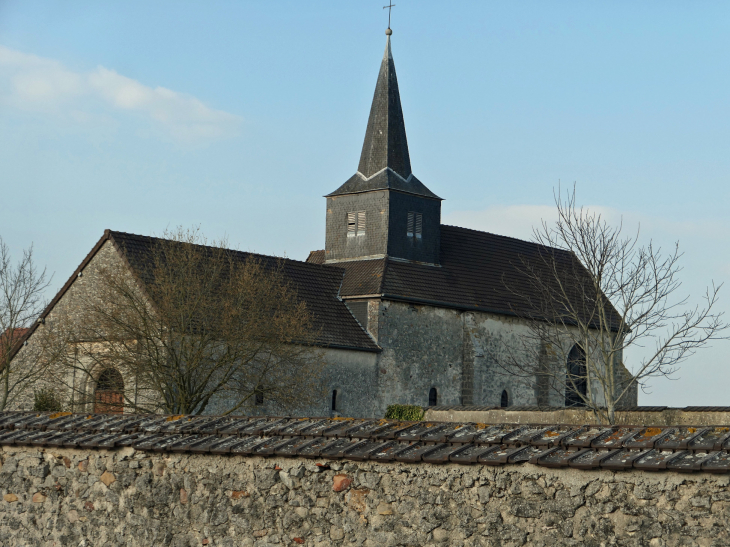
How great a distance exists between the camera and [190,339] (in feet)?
80.6

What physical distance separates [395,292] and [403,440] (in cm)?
2590

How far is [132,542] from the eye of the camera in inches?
331

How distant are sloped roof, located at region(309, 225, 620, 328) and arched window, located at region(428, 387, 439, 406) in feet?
10.7

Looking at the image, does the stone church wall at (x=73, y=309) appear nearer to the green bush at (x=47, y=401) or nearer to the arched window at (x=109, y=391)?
the green bush at (x=47, y=401)

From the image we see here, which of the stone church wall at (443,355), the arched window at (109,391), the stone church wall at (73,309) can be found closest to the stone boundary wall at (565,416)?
the stone church wall at (443,355)

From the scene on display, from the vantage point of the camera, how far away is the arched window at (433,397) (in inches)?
1325

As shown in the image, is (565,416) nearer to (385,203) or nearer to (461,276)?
(461,276)

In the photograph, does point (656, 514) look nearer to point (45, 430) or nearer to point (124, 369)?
point (45, 430)

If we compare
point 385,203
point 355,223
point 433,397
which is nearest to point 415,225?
point 385,203

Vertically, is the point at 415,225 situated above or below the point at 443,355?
above

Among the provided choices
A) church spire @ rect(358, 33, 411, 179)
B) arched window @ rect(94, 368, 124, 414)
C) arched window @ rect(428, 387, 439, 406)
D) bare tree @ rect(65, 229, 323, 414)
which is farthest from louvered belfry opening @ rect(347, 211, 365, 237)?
arched window @ rect(94, 368, 124, 414)

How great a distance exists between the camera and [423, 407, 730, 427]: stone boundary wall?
70.3ft

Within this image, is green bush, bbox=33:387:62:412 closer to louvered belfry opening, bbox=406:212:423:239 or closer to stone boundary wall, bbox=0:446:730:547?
louvered belfry opening, bbox=406:212:423:239

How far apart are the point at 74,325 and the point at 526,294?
19.3 meters
